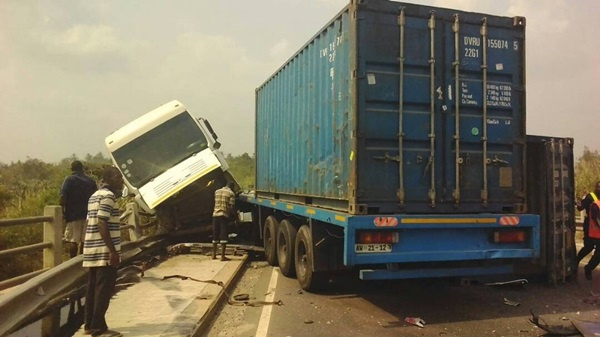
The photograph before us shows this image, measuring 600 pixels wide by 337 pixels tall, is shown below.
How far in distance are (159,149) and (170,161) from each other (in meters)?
0.41

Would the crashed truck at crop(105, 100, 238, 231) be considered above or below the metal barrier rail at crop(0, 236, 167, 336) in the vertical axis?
above

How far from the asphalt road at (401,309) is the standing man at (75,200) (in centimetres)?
294

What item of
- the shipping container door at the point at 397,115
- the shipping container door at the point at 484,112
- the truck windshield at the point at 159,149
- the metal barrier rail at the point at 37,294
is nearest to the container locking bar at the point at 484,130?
the shipping container door at the point at 484,112

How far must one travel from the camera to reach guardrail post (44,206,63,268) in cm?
747

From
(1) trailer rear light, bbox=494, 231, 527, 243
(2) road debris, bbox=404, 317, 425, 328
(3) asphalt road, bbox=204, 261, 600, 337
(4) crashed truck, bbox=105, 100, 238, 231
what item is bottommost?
(3) asphalt road, bbox=204, 261, 600, 337

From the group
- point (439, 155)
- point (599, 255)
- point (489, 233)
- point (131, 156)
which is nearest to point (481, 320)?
point (489, 233)

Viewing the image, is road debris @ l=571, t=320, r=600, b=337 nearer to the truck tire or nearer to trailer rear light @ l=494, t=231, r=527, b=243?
trailer rear light @ l=494, t=231, r=527, b=243

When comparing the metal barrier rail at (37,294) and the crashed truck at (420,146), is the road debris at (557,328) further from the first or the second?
the metal barrier rail at (37,294)

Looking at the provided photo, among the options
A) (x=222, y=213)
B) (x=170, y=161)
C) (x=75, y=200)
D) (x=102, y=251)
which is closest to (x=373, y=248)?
(x=102, y=251)

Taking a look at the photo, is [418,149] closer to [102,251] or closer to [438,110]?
[438,110]

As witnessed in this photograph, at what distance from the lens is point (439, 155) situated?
6418 millimetres

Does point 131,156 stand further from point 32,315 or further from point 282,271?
point 32,315

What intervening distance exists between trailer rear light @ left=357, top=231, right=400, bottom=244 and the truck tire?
1421mm

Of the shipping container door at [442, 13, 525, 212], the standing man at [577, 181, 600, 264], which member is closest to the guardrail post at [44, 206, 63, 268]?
the shipping container door at [442, 13, 525, 212]
